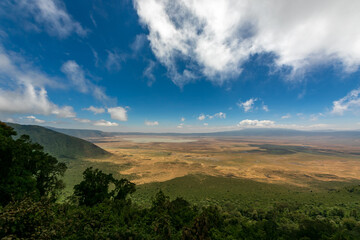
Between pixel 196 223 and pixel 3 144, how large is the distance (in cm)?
2280

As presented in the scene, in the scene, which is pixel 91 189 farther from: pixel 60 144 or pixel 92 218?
pixel 60 144

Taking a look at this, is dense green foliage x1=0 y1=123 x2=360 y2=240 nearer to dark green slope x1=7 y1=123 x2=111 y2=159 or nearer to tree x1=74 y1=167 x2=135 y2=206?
tree x1=74 y1=167 x2=135 y2=206

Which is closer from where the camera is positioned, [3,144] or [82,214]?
[82,214]

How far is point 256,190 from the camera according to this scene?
5522 cm

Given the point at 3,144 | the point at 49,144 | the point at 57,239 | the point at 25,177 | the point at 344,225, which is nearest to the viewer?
the point at 57,239

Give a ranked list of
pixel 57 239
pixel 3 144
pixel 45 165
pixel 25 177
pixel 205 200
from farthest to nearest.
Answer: pixel 205 200 → pixel 45 165 → pixel 25 177 → pixel 3 144 → pixel 57 239

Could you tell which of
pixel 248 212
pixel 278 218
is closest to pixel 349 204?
pixel 278 218

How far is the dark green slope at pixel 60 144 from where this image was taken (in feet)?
368

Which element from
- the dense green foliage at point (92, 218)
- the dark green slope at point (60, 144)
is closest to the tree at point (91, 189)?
the dense green foliage at point (92, 218)

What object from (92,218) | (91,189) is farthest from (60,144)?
(92,218)

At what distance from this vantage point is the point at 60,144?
121062 millimetres

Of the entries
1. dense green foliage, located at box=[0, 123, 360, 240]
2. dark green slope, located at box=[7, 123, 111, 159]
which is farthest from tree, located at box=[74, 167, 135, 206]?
dark green slope, located at box=[7, 123, 111, 159]

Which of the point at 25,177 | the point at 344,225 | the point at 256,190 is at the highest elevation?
the point at 25,177

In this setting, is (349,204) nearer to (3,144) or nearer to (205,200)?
(205,200)
